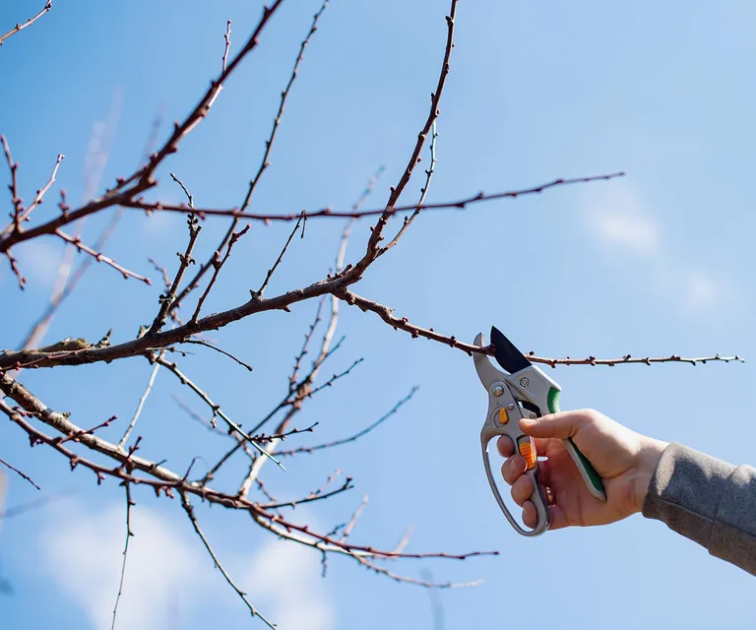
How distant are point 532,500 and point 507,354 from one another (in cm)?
58

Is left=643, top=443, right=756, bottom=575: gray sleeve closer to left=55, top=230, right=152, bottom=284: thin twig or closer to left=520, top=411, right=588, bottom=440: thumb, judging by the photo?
left=520, top=411, right=588, bottom=440: thumb

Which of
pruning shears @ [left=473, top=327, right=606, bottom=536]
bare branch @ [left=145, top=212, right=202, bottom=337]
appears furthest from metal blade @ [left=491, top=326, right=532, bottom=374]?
bare branch @ [left=145, top=212, right=202, bottom=337]

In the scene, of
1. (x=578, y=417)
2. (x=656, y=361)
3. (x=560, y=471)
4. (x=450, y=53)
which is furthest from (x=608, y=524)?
(x=450, y=53)

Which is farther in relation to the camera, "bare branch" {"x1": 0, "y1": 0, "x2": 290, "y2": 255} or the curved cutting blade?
the curved cutting blade

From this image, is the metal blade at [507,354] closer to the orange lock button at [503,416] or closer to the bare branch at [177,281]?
the orange lock button at [503,416]

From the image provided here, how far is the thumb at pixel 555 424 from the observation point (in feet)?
7.94

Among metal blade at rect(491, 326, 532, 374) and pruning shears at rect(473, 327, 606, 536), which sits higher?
metal blade at rect(491, 326, 532, 374)

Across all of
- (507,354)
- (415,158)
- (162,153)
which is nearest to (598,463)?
(507,354)

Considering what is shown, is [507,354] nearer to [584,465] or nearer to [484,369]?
[484,369]

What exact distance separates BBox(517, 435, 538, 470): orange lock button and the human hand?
2 centimetres

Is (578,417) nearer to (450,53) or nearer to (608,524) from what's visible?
(608,524)

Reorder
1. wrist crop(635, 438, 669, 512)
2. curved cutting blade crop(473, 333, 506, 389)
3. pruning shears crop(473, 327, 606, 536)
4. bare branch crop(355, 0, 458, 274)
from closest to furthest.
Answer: bare branch crop(355, 0, 458, 274), wrist crop(635, 438, 669, 512), pruning shears crop(473, 327, 606, 536), curved cutting blade crop(473, 333, 506, 389)

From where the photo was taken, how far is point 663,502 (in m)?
2.25

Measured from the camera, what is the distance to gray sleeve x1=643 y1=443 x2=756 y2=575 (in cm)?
210
